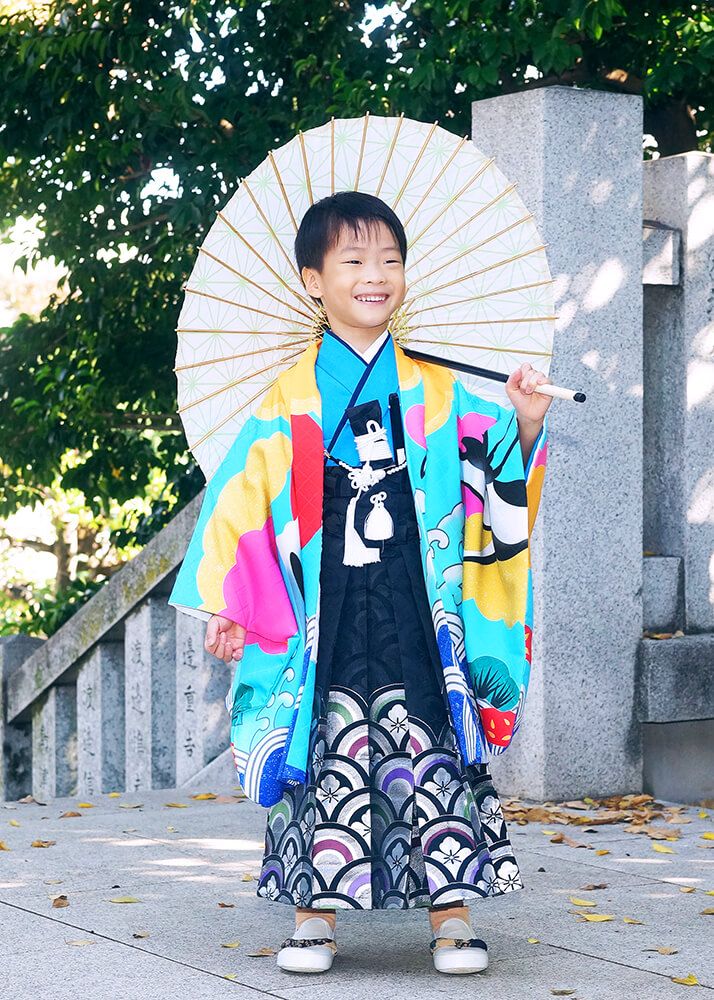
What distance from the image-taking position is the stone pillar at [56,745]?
688cm

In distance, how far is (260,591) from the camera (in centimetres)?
335

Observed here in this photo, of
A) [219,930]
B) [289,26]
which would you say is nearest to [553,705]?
[219,930]

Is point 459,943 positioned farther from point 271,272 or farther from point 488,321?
point 271,272

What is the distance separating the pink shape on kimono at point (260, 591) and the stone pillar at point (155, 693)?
293 centimetres

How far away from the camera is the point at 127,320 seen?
8781mm

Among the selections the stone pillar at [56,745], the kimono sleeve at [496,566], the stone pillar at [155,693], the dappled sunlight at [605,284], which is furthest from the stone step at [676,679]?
the stone pillar at [56,745]

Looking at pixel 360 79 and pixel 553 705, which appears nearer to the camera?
pixel 553 705

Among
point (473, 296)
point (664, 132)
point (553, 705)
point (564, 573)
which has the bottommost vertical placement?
point (553, 705)

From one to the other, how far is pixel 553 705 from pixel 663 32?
3270 mm

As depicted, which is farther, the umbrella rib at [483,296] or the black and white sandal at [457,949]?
the umbrella rib at [483,296]

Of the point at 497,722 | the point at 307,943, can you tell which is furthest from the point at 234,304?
the point at 307,943

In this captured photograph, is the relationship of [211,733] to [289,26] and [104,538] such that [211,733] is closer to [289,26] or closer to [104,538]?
[289,26]

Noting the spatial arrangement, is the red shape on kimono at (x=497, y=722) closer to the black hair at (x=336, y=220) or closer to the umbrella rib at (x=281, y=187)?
the black hair at (x=336, y=220)

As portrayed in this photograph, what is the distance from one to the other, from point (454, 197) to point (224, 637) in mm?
1212
